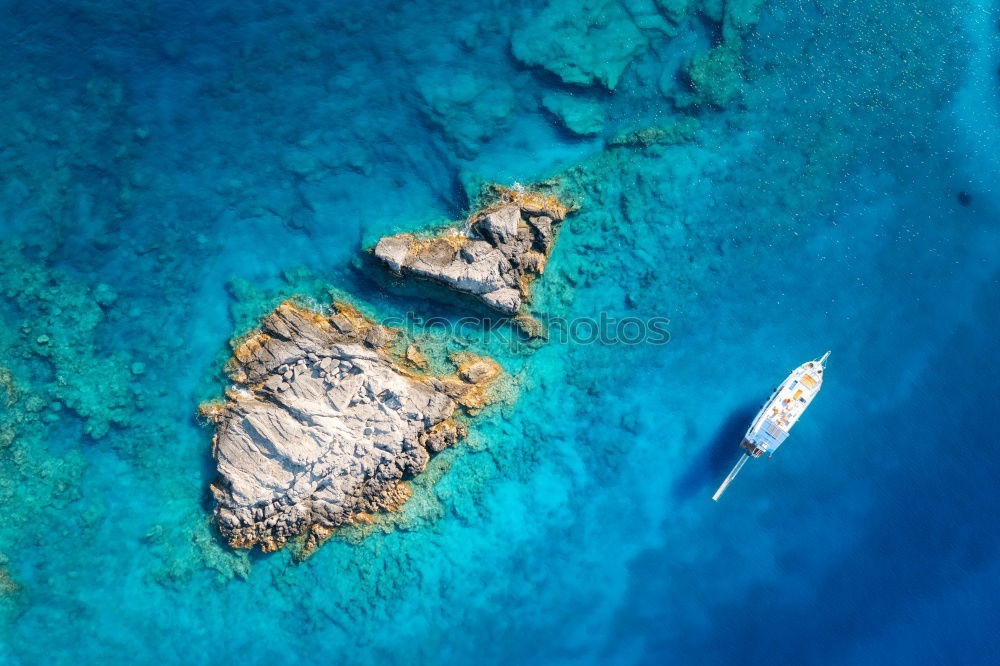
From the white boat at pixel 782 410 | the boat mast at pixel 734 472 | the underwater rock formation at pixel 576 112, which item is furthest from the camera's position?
the boat mast at pixel 734 472

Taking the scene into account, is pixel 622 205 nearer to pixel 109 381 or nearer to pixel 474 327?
pixel 474 327

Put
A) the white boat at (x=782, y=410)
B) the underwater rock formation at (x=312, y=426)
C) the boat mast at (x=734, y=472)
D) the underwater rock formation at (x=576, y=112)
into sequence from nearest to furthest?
1. the underwater rock formation at (x=312, y=426)
2. the white boat at (x=782, y=410)
3. the underwater rock formation at (x=576, y=112)
4. the boat mast at (x=734, y=472)

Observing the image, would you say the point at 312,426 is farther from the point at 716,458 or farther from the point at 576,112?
the point at 716,458

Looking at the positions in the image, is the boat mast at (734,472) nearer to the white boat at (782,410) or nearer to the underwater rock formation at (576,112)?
the white boat at (782,410)

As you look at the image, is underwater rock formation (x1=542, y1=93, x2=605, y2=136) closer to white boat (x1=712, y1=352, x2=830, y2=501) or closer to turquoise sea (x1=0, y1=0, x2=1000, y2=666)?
turquoise sea (x1=0, y1=0, x2=1000, y2=666)

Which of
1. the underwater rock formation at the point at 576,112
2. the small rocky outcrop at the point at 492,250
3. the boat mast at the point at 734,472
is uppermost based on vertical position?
the underwater rock formation at the point at 576,112

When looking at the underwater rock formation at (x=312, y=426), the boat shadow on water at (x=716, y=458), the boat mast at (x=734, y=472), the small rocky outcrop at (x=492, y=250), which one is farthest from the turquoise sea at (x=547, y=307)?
the underwater rock formation at (x=312, y=426)

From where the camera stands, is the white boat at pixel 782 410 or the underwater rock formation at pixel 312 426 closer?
the underwater rock formation at pixel 312 426

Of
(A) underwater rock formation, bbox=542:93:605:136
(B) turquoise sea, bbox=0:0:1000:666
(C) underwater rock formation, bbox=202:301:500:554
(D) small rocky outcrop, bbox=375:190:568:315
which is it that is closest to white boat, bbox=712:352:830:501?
(B) turquoise sea, bbox=0:0:1000:666
